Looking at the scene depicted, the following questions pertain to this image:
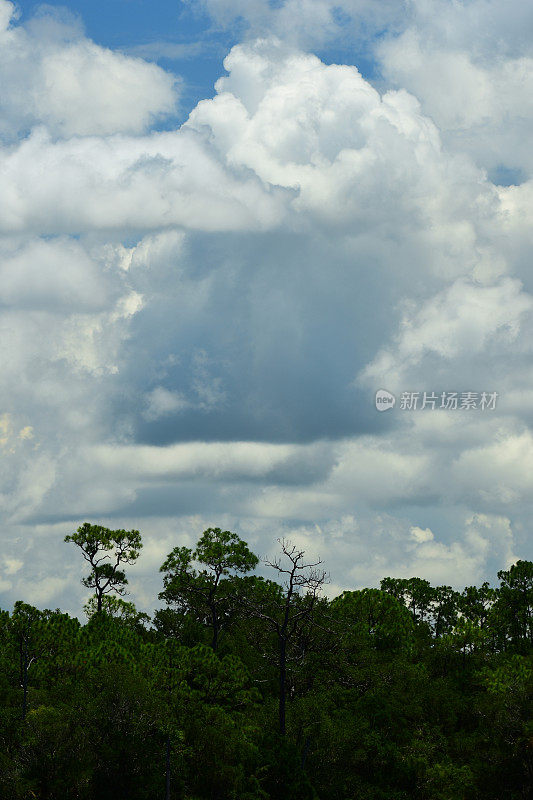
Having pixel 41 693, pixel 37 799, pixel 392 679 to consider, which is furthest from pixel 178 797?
pixel 392 679

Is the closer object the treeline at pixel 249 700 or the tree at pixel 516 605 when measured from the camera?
the treeline at pixel 249 700

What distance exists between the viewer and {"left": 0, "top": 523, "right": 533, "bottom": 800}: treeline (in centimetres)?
4522

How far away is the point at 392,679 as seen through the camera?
66.4 metres

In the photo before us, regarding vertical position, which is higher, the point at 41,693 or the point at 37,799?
the point at 41,693

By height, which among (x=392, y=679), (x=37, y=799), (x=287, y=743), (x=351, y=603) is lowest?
(x=37, y=799)

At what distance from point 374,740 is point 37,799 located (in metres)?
21.2

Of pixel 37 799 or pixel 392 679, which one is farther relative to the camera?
pixel 392 679

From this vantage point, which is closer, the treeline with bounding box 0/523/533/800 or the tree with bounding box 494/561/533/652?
the treeline with bounding box 0/523/533/800

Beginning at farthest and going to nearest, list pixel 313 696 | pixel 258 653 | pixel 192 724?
pixel 258 653, pixel 313 696, pixel 192 724

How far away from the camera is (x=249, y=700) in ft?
177

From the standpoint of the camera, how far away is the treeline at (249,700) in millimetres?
45219

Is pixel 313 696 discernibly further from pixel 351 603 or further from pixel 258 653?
pixel 351 603

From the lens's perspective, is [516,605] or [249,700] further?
[516,605]

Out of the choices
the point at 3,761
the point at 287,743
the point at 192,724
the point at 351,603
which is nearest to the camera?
the point at 3,761
